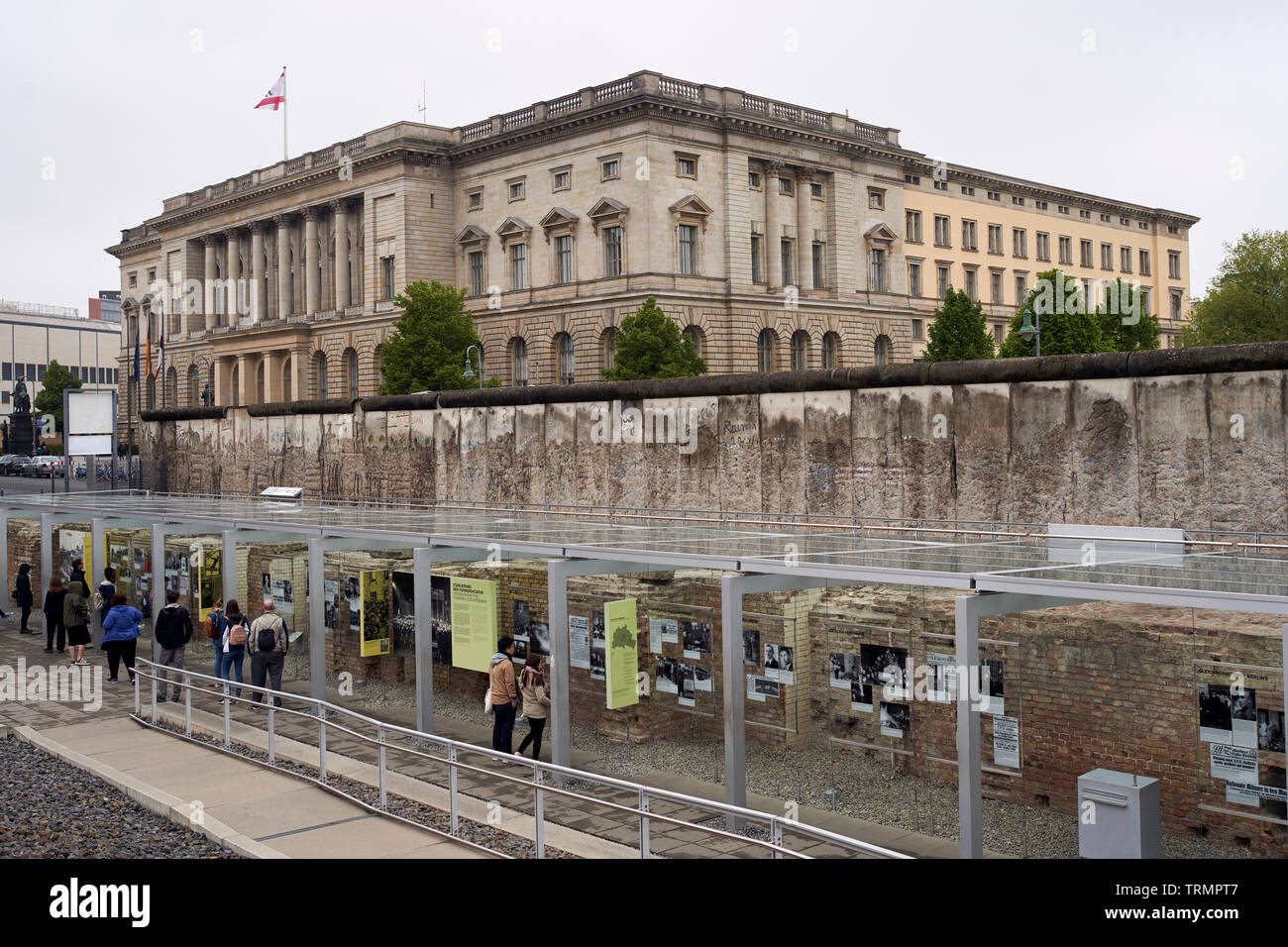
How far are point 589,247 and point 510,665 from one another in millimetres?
46666

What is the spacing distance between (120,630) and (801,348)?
4853cm

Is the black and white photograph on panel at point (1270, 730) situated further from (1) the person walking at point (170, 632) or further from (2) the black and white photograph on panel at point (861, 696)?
(1) the person walking at point (170, 632)

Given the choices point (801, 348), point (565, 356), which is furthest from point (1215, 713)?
point (801, 348)

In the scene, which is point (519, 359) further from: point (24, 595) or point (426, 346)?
point (24, 595)

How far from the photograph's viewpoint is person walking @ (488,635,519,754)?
14719 millimetres

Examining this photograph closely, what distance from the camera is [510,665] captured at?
14.8 meters

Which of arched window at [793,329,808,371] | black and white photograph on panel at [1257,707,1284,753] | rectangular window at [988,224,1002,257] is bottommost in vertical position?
black and white photograph on panel at [1257,707,1284,753]

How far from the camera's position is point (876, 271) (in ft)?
224

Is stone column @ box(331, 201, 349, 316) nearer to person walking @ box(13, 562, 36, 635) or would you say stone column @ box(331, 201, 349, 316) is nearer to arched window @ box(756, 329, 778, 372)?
arched window @ box(756, 329, 778, 372)

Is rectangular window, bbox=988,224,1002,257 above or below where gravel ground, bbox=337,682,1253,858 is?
above

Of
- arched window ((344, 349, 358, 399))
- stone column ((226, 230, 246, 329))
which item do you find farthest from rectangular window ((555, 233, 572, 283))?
stone column ((226, 230, 246, 329))

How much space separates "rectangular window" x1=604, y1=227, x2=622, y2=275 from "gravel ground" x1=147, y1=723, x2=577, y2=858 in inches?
1826

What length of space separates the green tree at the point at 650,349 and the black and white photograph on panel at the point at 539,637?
1272 inches

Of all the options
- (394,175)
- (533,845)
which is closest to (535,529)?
(533,845)
